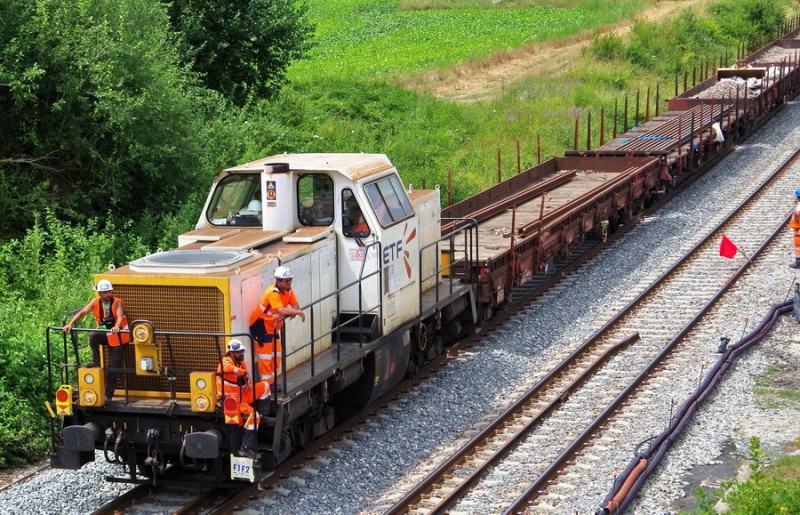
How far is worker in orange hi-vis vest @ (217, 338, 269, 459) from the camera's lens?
9688mm

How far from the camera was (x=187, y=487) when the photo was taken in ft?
34.9

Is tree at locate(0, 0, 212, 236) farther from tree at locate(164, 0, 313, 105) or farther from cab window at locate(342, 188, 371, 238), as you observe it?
tree at locate(164, 0, 313, 105)

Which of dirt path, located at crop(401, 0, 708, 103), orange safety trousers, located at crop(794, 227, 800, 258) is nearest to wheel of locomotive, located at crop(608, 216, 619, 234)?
orange safety trousers, located at crop(794, 227, 800, 258)

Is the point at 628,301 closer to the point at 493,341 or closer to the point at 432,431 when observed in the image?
the point at 493,341

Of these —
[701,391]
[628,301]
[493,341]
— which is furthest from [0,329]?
[628,301]

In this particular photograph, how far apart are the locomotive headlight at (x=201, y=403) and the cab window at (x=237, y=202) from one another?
2.87 metres

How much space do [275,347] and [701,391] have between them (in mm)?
5520

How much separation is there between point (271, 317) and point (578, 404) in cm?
479

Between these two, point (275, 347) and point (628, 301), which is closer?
point (275, 347)

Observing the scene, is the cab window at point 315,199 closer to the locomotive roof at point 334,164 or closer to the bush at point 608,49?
the locomotive roof at point 334,164

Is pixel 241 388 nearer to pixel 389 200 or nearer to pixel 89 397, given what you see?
pixel 89 397

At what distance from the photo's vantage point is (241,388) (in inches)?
384

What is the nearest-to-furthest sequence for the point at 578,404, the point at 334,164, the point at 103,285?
the point at 103,285 < the point at 334,164 < the point at 578,404

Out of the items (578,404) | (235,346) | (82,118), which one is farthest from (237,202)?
(82,118)
